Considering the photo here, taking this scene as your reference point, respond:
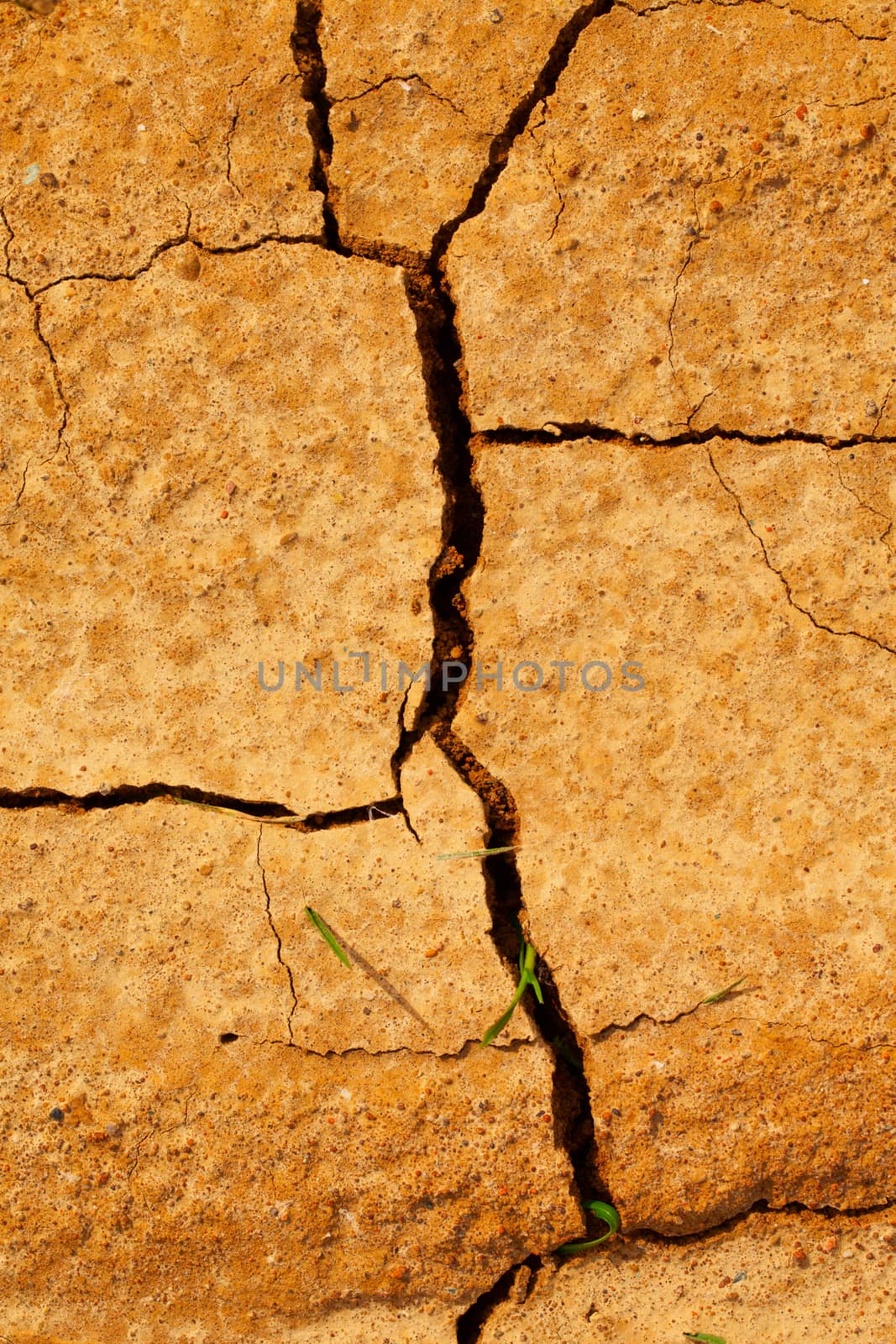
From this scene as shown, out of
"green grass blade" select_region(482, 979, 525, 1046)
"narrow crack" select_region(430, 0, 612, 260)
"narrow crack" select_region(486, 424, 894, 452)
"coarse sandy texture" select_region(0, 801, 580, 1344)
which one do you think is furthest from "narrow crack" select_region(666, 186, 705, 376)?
"green grass blade" select_region(482, 979, 525, 1046)

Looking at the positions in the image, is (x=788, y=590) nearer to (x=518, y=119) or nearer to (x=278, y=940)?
(x=518, y=119)

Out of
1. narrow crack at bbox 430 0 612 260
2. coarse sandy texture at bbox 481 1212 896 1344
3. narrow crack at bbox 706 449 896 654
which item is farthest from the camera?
narrow crack at bbox 430 0 612 260

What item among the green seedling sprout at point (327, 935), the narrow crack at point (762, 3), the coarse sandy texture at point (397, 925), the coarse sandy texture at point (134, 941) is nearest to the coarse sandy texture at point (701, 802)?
the coarse sandy texture at point (397, 925)

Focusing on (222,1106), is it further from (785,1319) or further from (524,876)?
(785,1319)

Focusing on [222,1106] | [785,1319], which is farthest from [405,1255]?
[785,1319]

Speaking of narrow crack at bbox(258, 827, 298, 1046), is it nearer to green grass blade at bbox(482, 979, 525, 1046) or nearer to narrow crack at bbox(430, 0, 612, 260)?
green grass blade at bbox(482, 979, 525, 1046)
